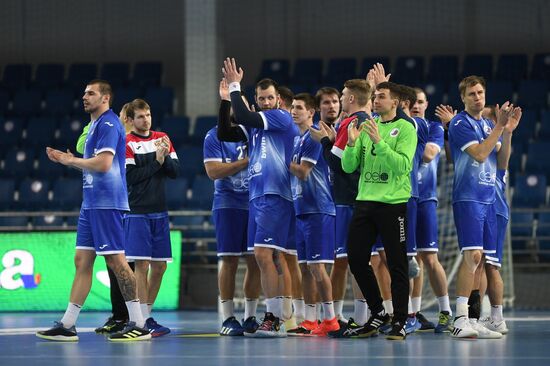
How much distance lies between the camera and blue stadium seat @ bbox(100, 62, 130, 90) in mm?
20562

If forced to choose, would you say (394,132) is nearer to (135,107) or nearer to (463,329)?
(463,329)

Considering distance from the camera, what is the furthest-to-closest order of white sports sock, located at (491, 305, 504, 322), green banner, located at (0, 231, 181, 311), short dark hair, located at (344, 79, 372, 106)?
green banner, located at (0, 231, 181, 311), white sports sock, located at (491, 305, 504, 322), short dark hair, located at (344, 79, 372, 106)

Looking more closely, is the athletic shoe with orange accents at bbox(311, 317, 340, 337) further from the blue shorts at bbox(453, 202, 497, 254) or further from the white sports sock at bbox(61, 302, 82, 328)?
the white sports sock at bbox(61, 302, 82, 328)

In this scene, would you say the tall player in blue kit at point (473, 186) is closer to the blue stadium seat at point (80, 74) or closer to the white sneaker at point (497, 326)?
the white sneaker at point (497, 326)

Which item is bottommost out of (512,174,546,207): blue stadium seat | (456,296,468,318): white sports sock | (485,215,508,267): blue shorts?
(456,296,468,318): white sports sock

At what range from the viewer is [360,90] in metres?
8.68

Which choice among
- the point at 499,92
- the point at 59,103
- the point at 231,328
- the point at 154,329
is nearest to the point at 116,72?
the point at 59,103

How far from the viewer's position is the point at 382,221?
8.11 m

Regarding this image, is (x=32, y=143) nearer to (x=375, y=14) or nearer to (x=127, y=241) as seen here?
(x=375, y=14)

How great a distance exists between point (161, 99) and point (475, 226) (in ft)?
38.9

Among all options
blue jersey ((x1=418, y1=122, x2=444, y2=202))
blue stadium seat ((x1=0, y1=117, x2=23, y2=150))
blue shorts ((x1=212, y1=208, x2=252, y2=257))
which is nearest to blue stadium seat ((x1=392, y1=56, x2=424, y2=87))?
blue stadium seat ((x1=0, y1=117, x2=23, y2=150))

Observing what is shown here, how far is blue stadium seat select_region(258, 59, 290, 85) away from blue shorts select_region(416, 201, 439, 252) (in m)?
10.1

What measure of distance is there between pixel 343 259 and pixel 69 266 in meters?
5.94

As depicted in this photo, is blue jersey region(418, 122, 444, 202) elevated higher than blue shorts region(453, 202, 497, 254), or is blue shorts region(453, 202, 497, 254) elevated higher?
blue jersey region(418, 122, 444, 202)
